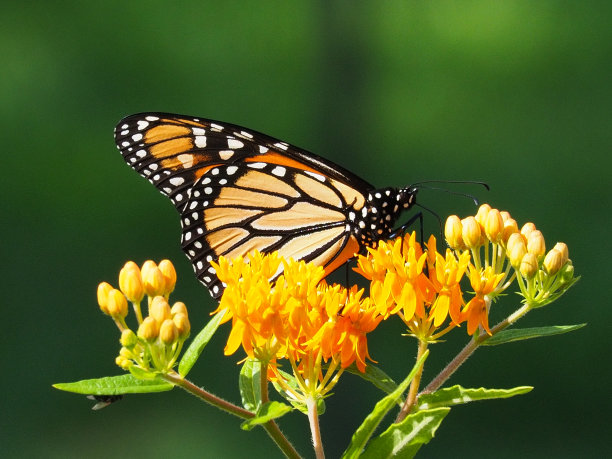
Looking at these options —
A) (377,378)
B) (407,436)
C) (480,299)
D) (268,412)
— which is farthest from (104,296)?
(480,299)

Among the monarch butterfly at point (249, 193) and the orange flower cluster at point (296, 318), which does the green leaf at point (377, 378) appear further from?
the monarch butterfly at point (249, 193)

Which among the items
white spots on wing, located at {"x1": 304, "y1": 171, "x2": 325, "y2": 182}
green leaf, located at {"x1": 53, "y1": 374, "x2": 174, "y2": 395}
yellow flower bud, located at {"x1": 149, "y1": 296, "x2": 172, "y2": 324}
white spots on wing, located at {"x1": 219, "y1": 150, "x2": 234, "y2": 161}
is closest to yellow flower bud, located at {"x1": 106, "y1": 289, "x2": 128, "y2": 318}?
yellow flower bud, located at {"x1": 149, "y1": 296, "x2": 172, "y2": 324}

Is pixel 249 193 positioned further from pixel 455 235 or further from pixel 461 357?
pixel 461 357

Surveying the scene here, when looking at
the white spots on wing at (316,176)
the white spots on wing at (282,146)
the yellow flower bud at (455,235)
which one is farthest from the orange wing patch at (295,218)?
the yellow flower bud at (455,235)

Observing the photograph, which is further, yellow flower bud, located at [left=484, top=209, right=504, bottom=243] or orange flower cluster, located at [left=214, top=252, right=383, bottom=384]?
yellow flower bud, located at [left=484, top=209, right=504, bottom=243]

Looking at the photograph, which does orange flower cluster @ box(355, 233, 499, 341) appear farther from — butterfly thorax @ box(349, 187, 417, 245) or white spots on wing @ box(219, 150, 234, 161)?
white spots on wing @ box(219, 150, 234, 161)

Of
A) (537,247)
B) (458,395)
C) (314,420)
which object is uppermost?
(537,247)
